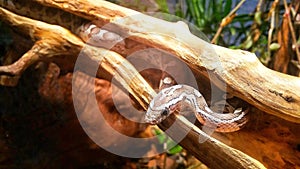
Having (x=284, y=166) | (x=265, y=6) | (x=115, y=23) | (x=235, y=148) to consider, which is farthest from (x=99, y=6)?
(x=265, y=6)

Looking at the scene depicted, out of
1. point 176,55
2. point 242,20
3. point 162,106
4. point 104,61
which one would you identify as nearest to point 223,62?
point 176,55

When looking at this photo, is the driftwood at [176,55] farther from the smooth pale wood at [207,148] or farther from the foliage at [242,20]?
the foliage at [242,20]

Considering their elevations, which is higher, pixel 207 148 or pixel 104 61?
pixel 104 61

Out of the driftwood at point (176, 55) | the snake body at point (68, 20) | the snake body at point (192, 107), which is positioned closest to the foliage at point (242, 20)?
the snake body at point (68, 20)

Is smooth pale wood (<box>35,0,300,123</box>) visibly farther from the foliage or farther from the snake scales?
the foliage

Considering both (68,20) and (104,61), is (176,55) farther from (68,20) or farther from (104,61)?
(68,20)

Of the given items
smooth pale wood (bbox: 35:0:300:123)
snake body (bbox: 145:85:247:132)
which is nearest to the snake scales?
snake body (bbox: 145:85:247:132)

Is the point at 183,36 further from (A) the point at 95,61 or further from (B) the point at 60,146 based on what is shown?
(B) the point at 60,146
